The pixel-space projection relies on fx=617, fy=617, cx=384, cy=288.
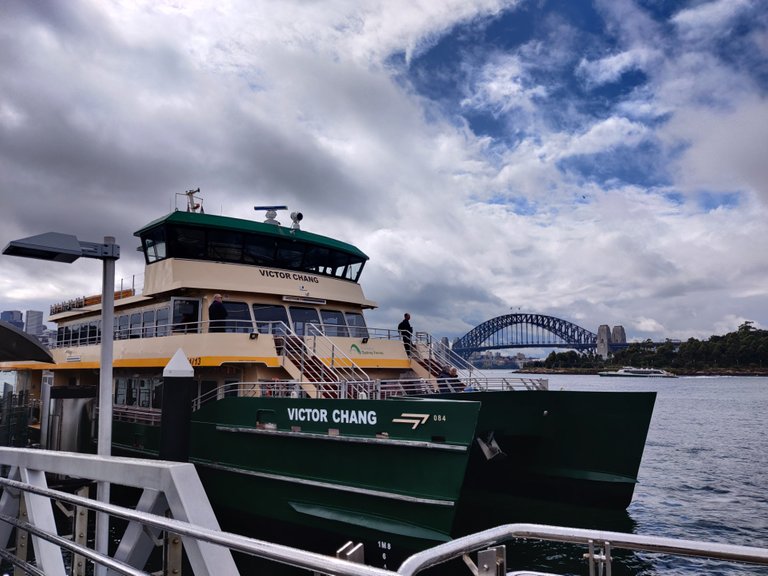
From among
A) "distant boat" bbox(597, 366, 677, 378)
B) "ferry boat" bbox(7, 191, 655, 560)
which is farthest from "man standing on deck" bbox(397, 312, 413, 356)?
"distant boat" bbox(597, 366, 677, 378)

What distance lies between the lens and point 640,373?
120688 mm

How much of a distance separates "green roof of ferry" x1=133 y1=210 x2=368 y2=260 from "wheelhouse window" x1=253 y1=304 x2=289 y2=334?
71.4 inches

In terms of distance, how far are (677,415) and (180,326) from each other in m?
37.7

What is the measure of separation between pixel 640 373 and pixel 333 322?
11789 cm

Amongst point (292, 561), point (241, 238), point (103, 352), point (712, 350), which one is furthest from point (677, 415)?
point (712, 350)

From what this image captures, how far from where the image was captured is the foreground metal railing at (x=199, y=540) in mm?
2475

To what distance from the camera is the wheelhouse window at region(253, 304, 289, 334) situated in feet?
47.0

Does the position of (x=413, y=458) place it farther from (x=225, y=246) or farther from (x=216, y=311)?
(x=225, y=246)

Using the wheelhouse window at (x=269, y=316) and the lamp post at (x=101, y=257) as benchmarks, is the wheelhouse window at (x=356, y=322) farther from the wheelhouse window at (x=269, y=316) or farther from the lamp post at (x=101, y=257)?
A: the lamp post at (x=101, y=257)

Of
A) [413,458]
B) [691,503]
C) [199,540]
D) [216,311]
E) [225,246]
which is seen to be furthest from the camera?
[691,503]

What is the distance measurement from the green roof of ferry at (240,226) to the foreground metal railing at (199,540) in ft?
34.0

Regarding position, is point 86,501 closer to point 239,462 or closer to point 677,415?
point 239,462

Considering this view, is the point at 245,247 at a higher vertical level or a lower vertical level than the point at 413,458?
higher

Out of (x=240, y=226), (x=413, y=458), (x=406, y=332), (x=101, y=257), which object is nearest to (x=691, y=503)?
(x=406, y=332)
